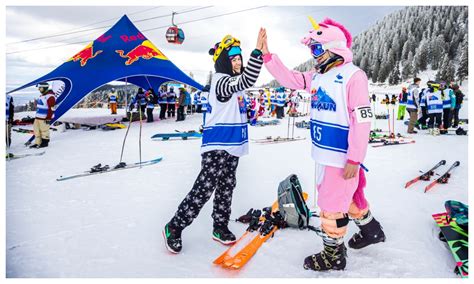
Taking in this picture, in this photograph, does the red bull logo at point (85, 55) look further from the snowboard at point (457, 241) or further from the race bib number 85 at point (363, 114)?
the snowboard at point (457, 241)

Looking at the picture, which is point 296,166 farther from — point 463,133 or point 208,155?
point 463,133

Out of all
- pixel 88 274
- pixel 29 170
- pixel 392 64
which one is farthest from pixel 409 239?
pixel 392 64

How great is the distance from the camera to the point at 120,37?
12.9 metres

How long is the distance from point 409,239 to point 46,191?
4874 mm

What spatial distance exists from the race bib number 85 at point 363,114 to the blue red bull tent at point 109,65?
10816 millimetres

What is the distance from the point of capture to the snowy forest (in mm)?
66750

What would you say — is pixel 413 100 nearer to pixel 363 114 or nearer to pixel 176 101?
pixel 363 114

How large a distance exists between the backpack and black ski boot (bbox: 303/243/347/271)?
2.22 ft

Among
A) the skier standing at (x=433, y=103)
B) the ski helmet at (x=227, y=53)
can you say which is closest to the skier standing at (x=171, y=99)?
the skier standing at (x=433, y=103)

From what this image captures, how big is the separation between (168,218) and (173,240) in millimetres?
875

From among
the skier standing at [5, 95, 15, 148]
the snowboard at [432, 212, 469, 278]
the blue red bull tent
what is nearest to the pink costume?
the snowboard at [432, 212, 469, 278]

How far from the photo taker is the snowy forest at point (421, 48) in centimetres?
6675

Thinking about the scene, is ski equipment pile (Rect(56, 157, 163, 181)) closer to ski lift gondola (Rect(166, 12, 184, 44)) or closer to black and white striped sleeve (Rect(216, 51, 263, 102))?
black and white striped sleeve (Rect(216, 51, 263, 102))

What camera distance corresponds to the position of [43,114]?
8398 millimetres
